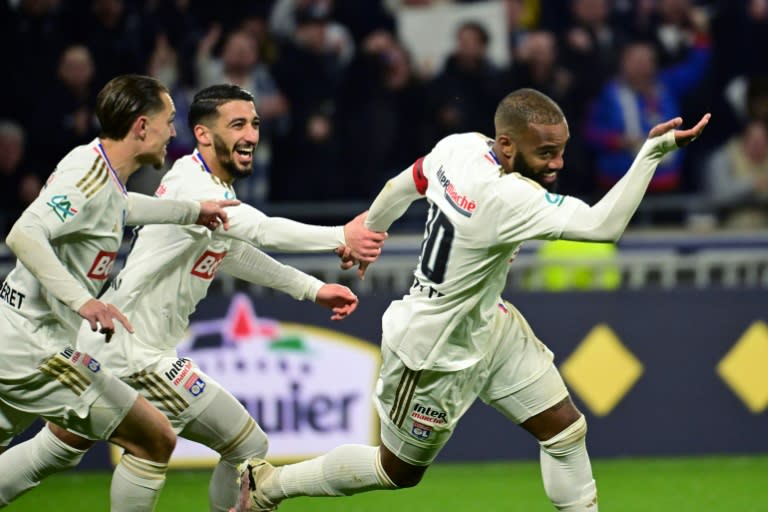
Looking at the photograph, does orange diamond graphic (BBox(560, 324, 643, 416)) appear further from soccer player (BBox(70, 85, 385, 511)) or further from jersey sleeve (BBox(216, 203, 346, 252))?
jersey sleeve (BBox(216, 203, 346, 252))

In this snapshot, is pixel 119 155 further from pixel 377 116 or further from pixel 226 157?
pixel 377 116

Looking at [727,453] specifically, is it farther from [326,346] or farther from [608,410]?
[326,346]

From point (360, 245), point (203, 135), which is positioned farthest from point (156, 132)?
point (360, 245)

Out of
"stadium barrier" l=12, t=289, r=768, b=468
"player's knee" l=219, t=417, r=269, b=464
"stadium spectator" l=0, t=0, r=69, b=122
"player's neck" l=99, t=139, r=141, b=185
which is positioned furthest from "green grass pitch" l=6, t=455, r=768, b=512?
"stadium spectator" l=0, t=0, r=69, b=122

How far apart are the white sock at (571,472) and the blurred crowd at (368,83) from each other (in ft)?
18.4

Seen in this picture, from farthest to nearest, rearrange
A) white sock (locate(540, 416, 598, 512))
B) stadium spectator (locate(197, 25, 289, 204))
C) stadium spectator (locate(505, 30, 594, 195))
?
1. stadium spectator (locate(505, 30, 594, 195))
2. stadium spectator (locate(197, 25, 289, 204))
3. white sock (locate(540, 416, 598, 512))

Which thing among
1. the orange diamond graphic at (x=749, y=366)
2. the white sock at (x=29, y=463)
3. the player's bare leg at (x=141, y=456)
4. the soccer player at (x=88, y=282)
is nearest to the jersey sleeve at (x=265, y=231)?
the soccer player at (x=88, y=282)

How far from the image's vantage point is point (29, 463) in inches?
236

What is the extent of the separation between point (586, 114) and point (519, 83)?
737 millimetres

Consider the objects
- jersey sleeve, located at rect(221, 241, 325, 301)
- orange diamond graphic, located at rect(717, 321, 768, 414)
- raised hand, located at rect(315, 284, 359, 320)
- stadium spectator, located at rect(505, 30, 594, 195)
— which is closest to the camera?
raised hand, located at rect(315, 284, 359, 320)

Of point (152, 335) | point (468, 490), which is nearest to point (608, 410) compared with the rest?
point (468, 490)

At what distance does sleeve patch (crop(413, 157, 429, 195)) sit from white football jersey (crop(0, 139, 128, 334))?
1.27 metres

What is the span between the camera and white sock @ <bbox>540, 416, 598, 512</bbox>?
588cm

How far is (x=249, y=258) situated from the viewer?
6406mm
